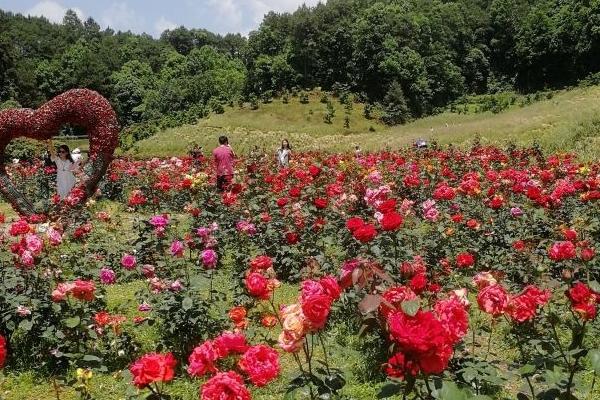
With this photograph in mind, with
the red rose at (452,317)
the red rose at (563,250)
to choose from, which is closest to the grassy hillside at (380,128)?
the red rose at (563,250)

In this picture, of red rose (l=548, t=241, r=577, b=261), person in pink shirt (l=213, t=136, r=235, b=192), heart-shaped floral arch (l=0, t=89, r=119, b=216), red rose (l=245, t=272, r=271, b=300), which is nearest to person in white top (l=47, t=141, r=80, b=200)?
heart-shaped floral arch (l=0, t=89, r=119, b=216)

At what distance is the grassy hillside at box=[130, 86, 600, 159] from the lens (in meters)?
19.0

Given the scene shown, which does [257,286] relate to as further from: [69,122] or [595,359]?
[69,122]

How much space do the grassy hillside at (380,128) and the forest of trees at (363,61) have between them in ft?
21.5

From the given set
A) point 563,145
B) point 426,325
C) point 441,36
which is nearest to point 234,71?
point 441,36

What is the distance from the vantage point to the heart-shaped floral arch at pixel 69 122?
9391mm

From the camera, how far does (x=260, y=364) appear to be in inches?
75.0

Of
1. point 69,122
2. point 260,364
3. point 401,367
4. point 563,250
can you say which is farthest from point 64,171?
point 401,367

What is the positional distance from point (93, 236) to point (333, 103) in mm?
48968

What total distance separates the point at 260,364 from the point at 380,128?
4948cm

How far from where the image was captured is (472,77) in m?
79.4

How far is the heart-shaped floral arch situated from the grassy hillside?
426 inches

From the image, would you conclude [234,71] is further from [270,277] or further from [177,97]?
[270,277]

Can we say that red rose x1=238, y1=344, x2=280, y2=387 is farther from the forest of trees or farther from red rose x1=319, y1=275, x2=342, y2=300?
the forest of trees
